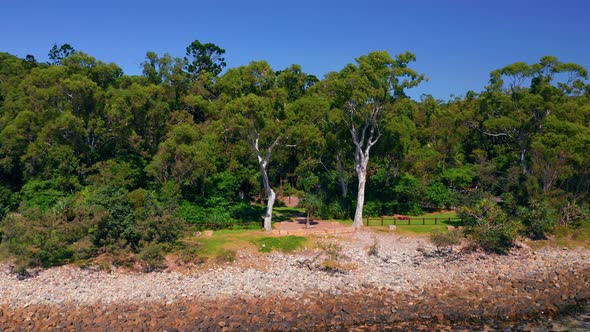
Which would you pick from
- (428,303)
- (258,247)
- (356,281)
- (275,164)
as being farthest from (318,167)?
(428,303)

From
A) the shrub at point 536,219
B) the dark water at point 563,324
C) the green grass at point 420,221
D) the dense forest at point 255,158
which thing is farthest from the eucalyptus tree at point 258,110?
the shrub at point 536,219

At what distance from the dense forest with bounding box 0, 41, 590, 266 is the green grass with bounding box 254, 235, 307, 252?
3.22 meters

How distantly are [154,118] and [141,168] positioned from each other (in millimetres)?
5817

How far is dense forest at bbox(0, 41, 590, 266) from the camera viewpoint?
28250 mm

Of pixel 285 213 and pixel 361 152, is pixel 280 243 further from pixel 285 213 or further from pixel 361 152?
pixel 285 213

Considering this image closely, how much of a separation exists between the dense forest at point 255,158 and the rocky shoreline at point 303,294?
287cm

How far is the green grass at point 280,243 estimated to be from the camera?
2855 centimetres

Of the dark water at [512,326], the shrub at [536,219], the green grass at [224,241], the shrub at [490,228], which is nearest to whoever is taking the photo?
the dark water at [512,326]

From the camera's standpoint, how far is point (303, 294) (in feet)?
76.0

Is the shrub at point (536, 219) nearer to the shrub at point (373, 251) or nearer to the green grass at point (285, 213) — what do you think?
the shrub at point (373, 251)

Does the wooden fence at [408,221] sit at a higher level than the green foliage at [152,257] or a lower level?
higher

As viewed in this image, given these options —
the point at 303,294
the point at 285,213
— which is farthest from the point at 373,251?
the point at 285,213

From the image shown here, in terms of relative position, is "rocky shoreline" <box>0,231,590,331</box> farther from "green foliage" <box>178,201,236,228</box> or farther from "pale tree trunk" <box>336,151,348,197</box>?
"pale tree trunk" <box>336,151,348,197</box>

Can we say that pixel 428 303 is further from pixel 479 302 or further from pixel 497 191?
pixel 497 191
